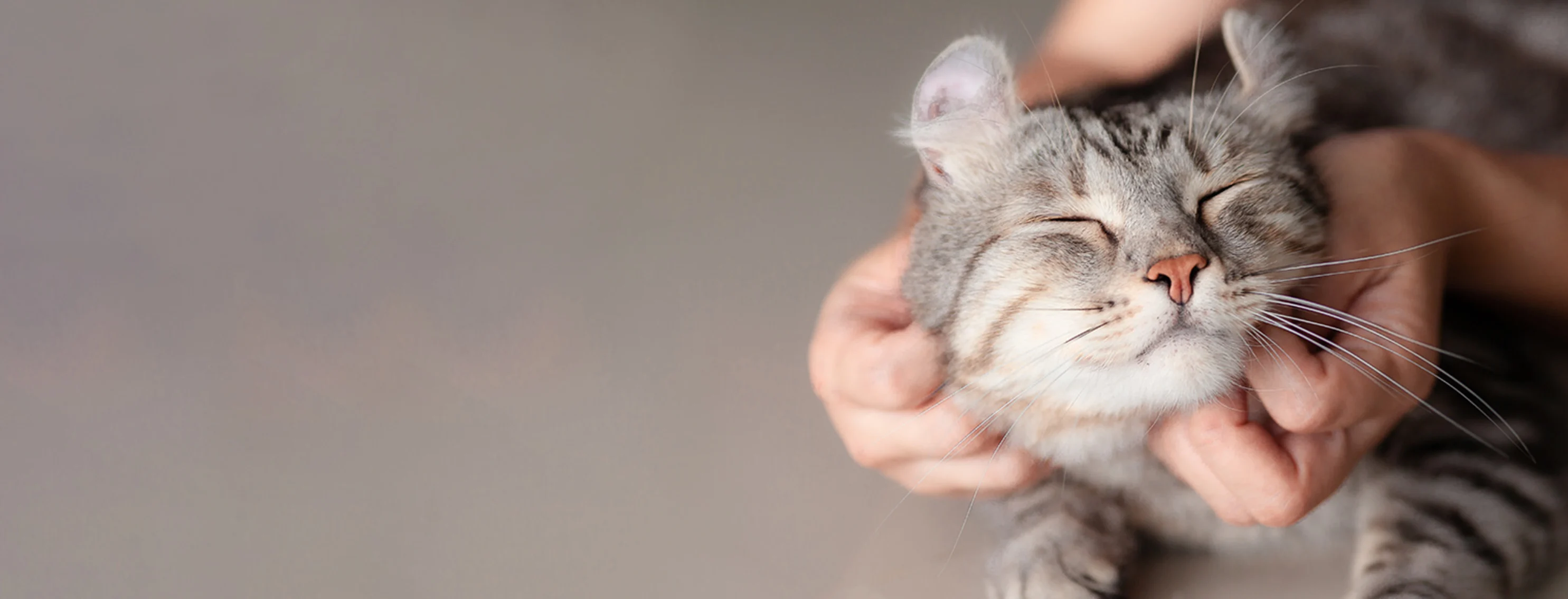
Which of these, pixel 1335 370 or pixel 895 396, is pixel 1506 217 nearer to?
pixel 1335 370

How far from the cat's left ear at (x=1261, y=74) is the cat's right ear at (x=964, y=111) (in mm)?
157

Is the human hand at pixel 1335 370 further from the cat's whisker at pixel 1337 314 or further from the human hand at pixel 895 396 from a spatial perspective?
the human hand at pixel 895 396

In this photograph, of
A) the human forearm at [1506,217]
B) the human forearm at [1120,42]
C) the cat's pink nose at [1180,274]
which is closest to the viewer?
the cat's pink nose at [1180,274]

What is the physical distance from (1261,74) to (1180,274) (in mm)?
241

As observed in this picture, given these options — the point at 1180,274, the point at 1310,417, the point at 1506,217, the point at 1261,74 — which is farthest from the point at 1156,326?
the point at 1506,217

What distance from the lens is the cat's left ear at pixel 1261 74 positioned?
75 centimetres

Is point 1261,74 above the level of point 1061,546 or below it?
above

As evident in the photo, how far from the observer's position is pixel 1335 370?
2.17ft

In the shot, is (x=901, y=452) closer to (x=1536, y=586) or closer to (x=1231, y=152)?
(x=1231, y=152)

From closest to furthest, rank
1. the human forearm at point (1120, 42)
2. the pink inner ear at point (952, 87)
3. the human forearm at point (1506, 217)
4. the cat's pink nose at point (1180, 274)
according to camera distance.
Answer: the cat's pink nose at point (1180, 274)
the pink inner ear at point (952, 87)
the human forearm at point (1506, 217)
the human forearm at point (1120, 42)

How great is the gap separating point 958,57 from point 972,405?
234 mm

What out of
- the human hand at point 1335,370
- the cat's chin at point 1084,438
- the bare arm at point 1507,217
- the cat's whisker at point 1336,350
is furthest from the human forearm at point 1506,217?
the cat's chin at point 1084,438

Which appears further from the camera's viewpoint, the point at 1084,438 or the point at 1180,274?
the point at 1084,438

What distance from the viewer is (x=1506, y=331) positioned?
0.95 m
